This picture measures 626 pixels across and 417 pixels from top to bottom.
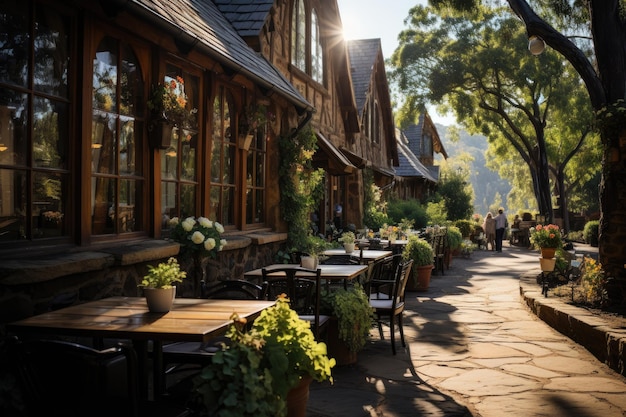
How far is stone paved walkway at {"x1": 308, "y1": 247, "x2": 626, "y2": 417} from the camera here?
4812 mm

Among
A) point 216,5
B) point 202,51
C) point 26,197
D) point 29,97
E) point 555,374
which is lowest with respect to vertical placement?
point 555,374

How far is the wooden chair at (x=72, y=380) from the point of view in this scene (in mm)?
2664

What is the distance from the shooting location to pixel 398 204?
66.9 ft

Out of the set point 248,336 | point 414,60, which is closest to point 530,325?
point 248,336

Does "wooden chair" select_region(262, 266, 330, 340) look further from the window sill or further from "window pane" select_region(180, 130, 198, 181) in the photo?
"window pane" select_region(180, 130, 198, 181)

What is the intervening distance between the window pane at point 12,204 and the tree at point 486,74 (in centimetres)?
2110

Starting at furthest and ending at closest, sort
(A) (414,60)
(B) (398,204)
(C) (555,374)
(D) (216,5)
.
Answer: (A) (414,60) → (B) (398,204) → (D) (216,5) → (C) (555,374)

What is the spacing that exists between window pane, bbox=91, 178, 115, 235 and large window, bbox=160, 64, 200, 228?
89 cm

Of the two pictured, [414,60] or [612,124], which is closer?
[612,124]

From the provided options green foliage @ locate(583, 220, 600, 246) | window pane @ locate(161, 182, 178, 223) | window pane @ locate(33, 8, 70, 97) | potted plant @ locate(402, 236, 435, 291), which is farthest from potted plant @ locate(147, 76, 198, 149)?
green foliage @ locate(583, 220, 600, 246)

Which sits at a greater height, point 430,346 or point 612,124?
point 612,124

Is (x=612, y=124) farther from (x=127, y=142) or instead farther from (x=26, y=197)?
(x=26, y=197)

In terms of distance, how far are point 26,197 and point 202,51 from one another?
2.53 m

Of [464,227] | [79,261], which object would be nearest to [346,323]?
[79,261]
